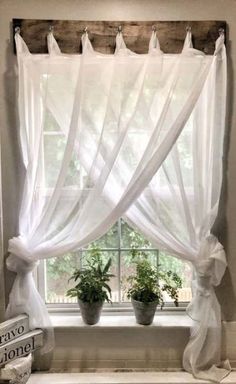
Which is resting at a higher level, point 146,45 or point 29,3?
point 29,3

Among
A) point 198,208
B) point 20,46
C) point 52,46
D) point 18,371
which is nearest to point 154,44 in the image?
point 52,46

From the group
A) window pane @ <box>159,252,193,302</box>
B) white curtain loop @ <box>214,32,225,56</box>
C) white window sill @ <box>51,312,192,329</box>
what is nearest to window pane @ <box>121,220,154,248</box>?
window pane @ <box>159,252,193,302</box>

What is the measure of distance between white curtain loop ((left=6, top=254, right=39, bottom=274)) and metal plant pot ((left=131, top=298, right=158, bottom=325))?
21.0 inches

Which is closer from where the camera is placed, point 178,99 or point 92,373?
point 178,99

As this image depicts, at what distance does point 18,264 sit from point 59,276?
27 centimetres

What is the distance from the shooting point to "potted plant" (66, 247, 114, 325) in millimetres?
2047

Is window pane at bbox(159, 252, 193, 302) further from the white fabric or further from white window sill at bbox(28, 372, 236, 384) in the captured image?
white window sill at bbox(28, 372, 236, 384)

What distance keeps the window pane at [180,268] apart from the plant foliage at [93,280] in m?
0.29

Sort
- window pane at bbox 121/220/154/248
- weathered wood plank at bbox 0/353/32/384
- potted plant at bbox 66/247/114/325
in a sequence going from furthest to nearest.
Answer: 1. window pane at bbox 121/220/154/248
2. potted plant at bbox 66/247/114/325
3. weathered wood plank at bbox 0/353/32/384

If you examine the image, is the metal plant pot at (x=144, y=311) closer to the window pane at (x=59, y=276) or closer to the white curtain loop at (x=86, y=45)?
the window pane at (x=59, y=276)

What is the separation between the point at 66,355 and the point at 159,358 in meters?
0.47

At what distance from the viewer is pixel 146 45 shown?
6.40 feet

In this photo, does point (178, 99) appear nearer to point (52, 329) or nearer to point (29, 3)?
point (29, 3)

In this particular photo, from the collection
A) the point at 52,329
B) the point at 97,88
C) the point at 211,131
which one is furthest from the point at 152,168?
the point at 52,329
